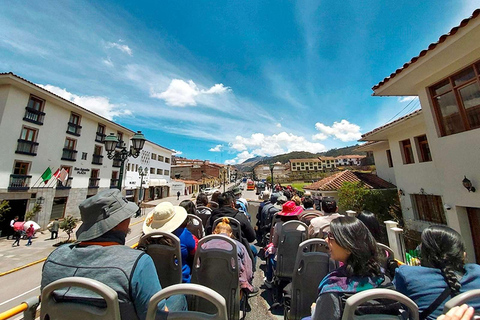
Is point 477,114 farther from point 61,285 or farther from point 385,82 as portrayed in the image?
point 61,285

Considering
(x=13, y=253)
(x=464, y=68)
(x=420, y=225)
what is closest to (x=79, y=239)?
(x=464, y=68)

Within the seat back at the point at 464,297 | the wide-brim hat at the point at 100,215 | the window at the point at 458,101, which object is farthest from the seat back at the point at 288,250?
the window at the point at 458,101

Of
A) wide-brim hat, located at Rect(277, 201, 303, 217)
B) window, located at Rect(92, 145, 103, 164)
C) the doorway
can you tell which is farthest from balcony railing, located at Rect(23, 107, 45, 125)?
the doorway

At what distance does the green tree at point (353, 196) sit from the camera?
33.0 ft

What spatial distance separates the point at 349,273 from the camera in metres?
1.26

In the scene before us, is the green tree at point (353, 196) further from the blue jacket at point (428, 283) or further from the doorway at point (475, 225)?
the blue jacket at point (428, 283)

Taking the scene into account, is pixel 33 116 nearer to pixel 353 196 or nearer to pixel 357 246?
pixel 357 246

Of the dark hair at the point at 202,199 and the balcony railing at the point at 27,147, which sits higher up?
the balcony railing at the point at 27,147

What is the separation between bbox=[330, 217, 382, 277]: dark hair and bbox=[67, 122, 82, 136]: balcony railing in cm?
2437

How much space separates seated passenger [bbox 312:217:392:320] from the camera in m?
1.17

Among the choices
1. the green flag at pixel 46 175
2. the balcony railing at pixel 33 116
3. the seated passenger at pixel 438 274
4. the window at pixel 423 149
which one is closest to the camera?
the seated passenger at pixel 438 274

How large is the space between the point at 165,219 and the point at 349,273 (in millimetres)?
2034

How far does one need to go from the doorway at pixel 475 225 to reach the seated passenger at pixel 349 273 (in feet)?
21.9

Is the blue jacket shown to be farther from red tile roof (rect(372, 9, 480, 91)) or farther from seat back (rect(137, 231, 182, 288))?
red tile roof (rect(372, 9, 480, 91))
